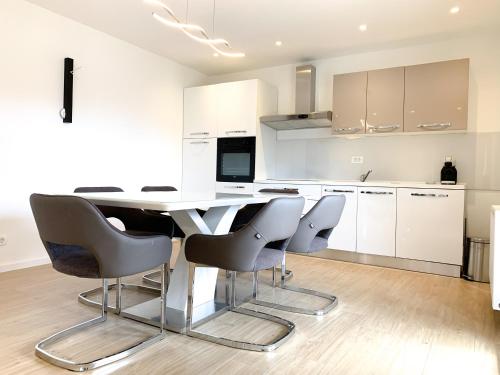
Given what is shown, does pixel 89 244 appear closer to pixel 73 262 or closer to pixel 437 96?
pixel 73 262

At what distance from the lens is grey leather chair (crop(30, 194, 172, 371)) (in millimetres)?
1500

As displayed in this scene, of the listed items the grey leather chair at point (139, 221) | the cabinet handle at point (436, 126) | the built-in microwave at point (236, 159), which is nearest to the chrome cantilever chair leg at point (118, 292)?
the grey leather chair at point (139, 221)

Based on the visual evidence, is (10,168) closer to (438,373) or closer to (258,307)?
(258,307)

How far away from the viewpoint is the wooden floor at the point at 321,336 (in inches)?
64.2

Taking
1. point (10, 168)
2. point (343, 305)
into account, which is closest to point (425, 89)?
point (343, 305)

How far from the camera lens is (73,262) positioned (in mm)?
1676

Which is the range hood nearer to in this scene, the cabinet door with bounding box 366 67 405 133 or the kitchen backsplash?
the kitchen backsplash

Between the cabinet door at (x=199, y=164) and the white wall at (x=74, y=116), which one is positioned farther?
the cabinet door at (x=199, y=164)

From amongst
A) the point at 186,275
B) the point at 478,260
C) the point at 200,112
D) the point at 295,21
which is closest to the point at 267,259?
the point at 186,275

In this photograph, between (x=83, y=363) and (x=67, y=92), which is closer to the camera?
(x=83, y=363)

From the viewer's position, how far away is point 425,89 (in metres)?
3.58

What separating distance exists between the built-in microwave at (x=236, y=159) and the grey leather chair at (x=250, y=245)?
2.57 meters

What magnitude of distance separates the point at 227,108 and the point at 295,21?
153 centimetres

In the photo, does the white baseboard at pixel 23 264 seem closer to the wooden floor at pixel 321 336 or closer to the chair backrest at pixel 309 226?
the wooden floor at pixel 321 336
